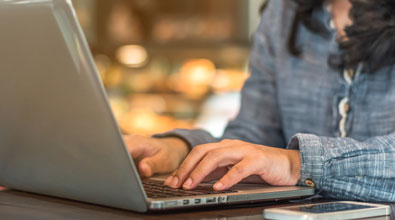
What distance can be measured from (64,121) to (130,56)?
3.11m

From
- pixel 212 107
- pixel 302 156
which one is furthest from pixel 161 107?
pixel 302 156

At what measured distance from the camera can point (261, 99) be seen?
136cm

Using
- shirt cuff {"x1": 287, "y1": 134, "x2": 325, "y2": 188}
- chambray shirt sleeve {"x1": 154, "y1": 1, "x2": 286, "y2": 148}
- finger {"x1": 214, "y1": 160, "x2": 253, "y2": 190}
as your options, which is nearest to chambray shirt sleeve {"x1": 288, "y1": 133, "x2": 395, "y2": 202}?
shirt cuff {"x1": 287, "y1": 134, "x2": 325, "y2": 188}

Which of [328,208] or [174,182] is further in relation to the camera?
[174,182]

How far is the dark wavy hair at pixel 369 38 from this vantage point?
1.15 metres

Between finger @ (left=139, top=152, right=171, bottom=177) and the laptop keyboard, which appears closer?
the laptop keyboard

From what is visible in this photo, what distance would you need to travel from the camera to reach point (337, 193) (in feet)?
2.74

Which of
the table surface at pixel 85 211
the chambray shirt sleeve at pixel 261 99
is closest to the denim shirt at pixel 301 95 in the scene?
the chambray shirt sleeve at pixel 261 99

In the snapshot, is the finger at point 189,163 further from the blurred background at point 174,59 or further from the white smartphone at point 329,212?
the blurred background at point 174,59

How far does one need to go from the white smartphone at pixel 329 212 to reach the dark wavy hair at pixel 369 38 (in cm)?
53

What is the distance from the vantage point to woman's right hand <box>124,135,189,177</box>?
3.22ft

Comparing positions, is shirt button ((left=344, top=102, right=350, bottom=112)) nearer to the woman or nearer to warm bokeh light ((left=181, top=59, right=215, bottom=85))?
the woman

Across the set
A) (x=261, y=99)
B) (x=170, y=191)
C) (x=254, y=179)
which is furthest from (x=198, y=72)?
(x=170, y=191)

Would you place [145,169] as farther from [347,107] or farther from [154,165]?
[347,107]
